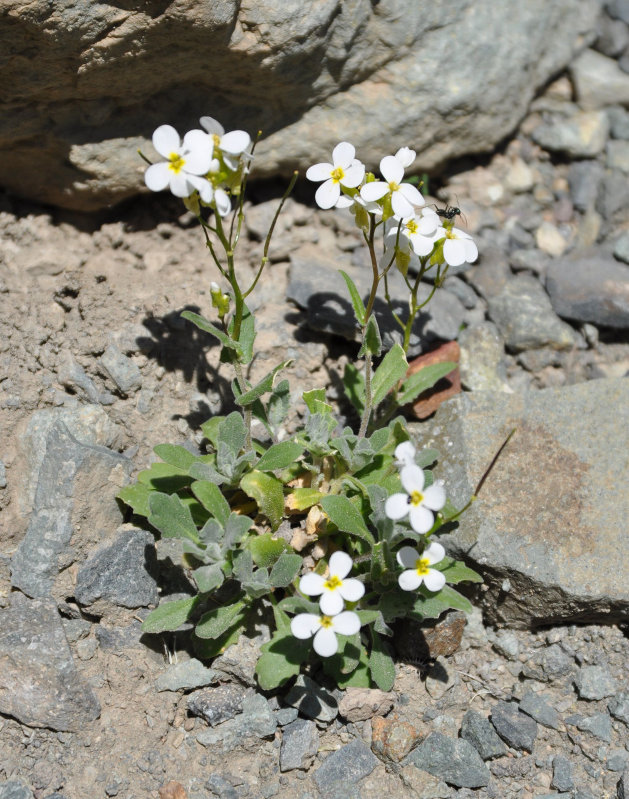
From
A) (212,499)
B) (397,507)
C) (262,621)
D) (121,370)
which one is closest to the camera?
(397,507)

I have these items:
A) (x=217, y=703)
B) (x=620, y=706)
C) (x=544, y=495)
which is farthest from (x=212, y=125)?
(x=620, y=706)

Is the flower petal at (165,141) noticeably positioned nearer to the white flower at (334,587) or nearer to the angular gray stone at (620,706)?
the white flower at (334,587)

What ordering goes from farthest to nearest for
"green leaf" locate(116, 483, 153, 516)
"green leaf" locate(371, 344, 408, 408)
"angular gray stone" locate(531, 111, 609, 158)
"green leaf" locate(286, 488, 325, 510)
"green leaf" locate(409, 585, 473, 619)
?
1. "angular gray stone" locate(531, 111, 609, 158)
2. "green leaf" locate(371, 344, 408, 408)
3. "green leaf" locate(286, 488, 325, 510)
4. "green leaf" locate(116, 483, 153, 516)
5. "green leaf" locate(409, 585, 473, 619)

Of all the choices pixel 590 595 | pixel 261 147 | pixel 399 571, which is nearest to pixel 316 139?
pixel 261 147

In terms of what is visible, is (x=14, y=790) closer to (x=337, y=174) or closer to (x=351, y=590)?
(x=351, y=590)

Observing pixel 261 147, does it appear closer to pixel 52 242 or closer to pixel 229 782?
pixel 52 242

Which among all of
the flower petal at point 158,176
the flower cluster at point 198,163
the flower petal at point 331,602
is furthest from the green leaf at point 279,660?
the flower petal at point 158,176

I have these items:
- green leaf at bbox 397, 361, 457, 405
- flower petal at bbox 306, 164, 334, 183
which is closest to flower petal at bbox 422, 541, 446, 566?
green leaf at bbox 397, 361, 457, 405

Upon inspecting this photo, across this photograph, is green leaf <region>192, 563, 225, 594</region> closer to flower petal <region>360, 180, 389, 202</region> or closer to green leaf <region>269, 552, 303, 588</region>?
green leaf <region>269, 552, 303, 588</region>
